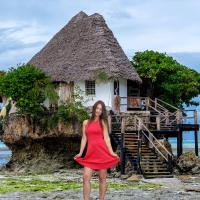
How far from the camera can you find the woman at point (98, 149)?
1007 cm

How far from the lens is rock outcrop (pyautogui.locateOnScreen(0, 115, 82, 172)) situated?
30234 millimetres

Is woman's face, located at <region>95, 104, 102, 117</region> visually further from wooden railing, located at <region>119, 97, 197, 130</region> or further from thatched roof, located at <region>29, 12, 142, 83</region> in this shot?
thatched roof, located at <region>29, 12, 142, 83</region>

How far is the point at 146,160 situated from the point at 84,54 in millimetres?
11112

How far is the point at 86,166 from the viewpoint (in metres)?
10.0

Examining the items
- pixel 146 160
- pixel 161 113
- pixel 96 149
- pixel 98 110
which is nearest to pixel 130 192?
pixel 146 160

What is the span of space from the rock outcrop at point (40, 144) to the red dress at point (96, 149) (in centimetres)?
1906

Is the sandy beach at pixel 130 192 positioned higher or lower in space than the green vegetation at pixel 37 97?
lower

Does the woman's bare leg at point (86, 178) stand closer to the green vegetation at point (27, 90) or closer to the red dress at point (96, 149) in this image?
the red dress at point (96, 149)

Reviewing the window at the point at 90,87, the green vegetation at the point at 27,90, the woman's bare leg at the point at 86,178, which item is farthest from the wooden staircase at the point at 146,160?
the woman's bare leg at the point at 86,178

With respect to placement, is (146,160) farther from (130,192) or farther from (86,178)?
(86,178)

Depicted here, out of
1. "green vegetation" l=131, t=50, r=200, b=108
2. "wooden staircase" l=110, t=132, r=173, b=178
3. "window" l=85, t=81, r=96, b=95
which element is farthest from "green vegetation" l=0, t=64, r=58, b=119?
"green vegetation" l=131, t=50, r=200, b=108

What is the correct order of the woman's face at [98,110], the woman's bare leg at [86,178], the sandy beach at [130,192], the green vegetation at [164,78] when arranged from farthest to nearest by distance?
the green vegetation at [164,78] → the sandy beach at [130,192] → the woman's face at [98,110] → the woman's bare leg at [86,178]

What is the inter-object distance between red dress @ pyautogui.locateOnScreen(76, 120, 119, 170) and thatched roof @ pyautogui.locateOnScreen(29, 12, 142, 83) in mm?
19010

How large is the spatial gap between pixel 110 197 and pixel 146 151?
355 inches
